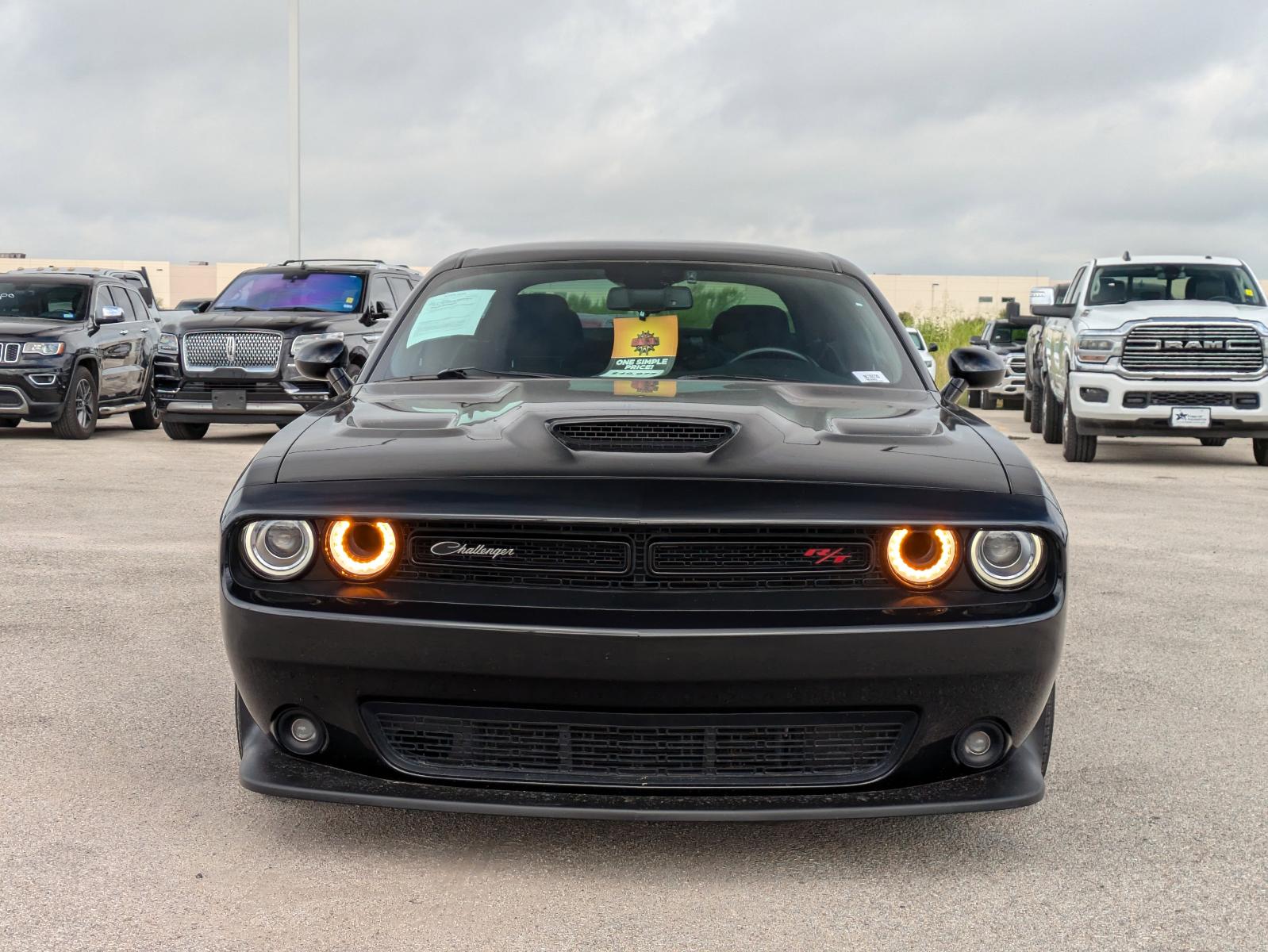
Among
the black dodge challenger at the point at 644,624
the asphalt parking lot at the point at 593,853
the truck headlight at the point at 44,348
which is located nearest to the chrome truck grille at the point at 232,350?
the truck headlight at the point at 44,348

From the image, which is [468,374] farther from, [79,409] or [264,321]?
[79,409]

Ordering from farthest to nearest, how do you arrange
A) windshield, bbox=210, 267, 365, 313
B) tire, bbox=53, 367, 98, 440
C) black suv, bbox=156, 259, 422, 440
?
windshield, bbox=210, 267, 365, 313
tire, bbox=53, 367, 98, 440
black suv, bbox=156, 259, 422, 440

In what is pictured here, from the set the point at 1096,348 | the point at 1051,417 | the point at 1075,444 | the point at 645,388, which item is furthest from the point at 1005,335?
the point at 645,388

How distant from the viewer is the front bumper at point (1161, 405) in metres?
14.8

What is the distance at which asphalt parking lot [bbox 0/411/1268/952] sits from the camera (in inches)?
124

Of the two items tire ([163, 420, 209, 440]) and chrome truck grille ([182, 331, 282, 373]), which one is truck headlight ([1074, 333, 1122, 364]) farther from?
tire ([163, 420, 209, 440])

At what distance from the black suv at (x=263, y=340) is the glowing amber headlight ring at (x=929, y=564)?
1247cm

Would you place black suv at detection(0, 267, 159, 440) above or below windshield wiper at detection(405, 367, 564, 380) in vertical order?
below

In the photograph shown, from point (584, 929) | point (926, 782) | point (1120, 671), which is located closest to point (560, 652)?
point (584, 929)

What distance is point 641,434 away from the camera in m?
3.59

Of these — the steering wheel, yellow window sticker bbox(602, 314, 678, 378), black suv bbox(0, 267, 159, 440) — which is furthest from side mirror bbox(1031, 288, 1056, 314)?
yellow window sticker bbox(602, 314, 678, 378)

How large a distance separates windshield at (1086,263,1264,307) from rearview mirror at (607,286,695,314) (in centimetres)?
1229

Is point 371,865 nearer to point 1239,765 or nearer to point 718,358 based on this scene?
point 718,358

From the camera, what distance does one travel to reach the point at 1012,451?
12.2 feet
